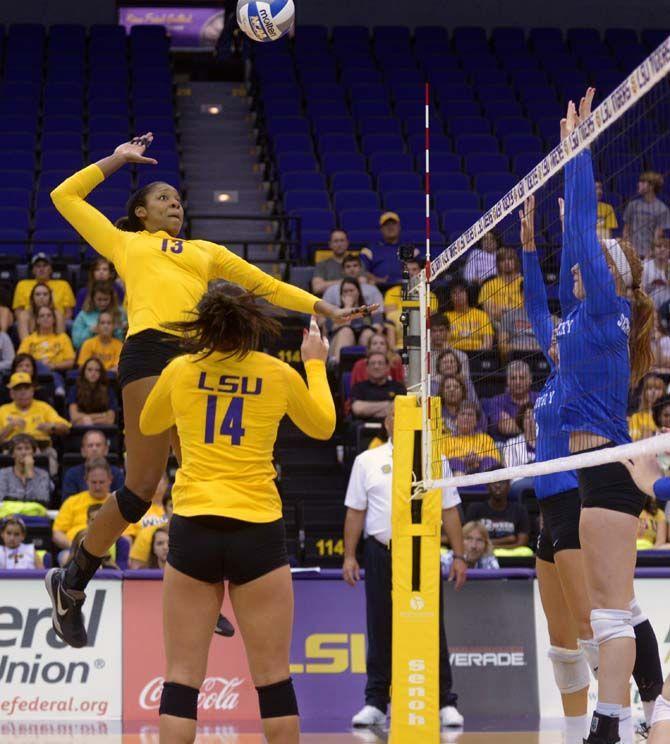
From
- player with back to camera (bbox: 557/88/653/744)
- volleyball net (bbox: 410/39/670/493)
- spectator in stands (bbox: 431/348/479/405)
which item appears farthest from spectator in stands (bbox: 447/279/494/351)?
player with back to camera (bbox: 557/88/653/744)

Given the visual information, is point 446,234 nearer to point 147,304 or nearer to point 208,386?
point 147,304

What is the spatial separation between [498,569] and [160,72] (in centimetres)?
1152

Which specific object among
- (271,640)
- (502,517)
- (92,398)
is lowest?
(271,640)

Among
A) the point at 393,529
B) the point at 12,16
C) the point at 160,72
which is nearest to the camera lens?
the point at 393,529

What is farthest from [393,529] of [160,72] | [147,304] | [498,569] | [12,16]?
[12,16]

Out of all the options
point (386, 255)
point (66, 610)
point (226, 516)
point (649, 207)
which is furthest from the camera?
point (386, 255)

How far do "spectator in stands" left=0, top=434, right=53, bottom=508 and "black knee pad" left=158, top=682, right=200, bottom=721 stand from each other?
5753 millimetres

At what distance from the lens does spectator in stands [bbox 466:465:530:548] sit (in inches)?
401

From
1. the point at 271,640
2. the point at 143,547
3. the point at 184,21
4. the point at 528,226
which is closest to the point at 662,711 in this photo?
the point at 271,640

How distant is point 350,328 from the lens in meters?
12.8

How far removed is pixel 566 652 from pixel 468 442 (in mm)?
2949

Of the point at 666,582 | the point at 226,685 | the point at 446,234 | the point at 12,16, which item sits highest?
the point at 12,16

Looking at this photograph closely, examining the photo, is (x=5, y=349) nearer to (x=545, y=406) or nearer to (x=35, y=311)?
(x=35, y=311)

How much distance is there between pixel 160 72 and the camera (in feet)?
61.3
